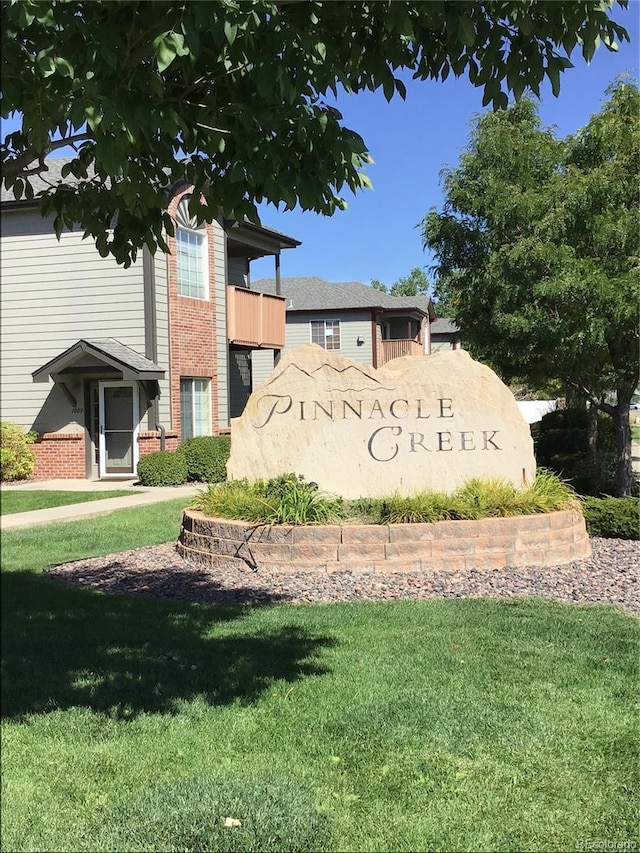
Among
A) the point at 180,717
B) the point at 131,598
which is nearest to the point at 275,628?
the point at 131,598

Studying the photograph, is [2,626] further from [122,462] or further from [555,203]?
[555,203]

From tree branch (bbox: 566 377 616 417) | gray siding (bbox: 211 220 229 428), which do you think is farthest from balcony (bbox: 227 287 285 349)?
Answer: gray siding (bbox: 211 220 229 428)

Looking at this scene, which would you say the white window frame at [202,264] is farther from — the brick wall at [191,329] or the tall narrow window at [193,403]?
the tall narrow window at [193,403]

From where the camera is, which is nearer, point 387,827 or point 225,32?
point 225,32

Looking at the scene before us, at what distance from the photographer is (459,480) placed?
8898 mm

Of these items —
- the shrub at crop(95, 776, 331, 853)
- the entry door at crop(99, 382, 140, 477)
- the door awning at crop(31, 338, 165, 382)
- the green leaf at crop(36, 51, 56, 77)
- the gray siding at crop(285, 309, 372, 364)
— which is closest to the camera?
the door awning at crop(31, 338, 165, 382)

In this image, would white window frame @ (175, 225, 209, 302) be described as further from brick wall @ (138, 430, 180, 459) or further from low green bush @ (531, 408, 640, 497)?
low green bush @ (531, 408, 640, 497)

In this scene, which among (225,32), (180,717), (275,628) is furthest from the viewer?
(275,628)

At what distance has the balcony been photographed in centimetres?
1620

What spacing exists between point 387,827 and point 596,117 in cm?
1009

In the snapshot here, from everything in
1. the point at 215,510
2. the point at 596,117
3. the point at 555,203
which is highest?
the point at 596,117

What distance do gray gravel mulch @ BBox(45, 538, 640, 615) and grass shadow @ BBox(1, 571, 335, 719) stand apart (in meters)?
0.65

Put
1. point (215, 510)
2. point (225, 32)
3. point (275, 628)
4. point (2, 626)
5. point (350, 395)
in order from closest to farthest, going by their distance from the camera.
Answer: point (2, 626)
point (225, 32)
point (275, 628)
point (215, 510)
point (350, 395)

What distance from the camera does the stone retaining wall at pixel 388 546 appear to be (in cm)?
744
